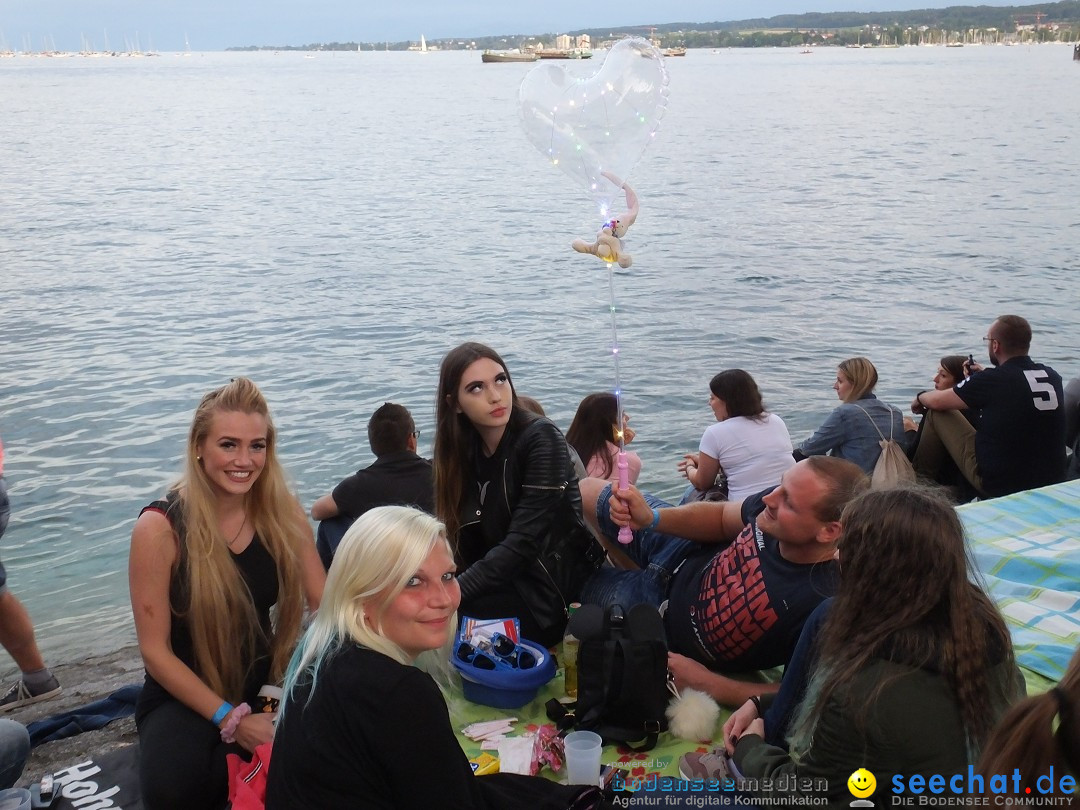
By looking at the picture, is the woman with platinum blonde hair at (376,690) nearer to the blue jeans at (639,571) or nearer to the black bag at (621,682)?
the black bag at (621,682)

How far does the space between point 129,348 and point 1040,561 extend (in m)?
12.5

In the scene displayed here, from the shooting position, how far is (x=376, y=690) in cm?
248

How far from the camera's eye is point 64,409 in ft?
38.9

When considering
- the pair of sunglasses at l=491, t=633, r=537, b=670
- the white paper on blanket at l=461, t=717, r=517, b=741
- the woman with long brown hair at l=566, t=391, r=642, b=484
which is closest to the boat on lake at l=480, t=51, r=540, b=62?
the woman with long brown hair at l=566, t=391, r=642, b=484

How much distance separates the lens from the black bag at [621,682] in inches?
149

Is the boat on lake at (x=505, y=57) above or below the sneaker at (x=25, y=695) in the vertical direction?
above

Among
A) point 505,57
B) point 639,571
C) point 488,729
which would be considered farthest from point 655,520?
point 505,57

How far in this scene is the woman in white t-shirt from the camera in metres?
6.21

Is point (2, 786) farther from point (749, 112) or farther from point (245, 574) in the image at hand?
point (749, 112)

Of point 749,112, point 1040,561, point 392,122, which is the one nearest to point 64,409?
point 1040,561

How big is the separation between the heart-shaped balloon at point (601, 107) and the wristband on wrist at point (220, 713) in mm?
2801

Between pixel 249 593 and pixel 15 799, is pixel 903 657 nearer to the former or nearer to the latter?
pixel 249 593

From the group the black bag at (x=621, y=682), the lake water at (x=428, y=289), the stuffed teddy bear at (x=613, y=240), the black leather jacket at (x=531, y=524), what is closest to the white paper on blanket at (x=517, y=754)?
the black bag at (x=621, y=682)

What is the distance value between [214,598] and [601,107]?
8.87 ft
